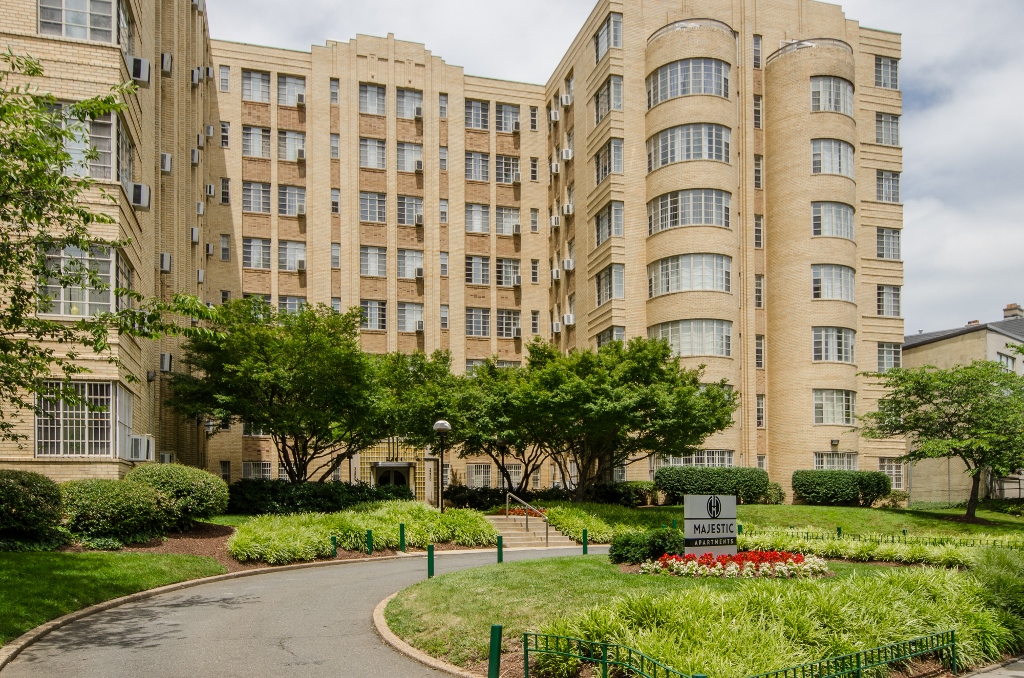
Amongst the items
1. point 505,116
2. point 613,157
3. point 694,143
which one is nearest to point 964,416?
point 694,143

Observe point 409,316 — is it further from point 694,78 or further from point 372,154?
point 694,78

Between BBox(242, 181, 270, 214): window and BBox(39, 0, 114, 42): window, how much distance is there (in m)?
25.8

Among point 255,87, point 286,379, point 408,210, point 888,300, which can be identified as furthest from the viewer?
point 408,210

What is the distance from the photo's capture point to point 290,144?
51.2m

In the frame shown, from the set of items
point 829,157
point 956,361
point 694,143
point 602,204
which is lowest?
point 956,361

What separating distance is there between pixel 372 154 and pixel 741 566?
39886mm

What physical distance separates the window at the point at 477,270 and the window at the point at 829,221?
1796cm

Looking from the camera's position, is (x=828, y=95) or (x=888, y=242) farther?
(x=888, y=242)

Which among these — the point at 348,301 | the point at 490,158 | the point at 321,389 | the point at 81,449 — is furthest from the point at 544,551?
Answer: the point at 490,158

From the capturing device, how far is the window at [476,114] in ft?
178

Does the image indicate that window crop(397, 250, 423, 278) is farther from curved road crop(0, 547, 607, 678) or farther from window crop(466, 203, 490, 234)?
curved road crop(0, 547, 607, 678)

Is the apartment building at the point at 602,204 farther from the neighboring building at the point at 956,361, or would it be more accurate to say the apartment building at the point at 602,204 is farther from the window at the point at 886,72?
the neighboring building at the point at 956,361

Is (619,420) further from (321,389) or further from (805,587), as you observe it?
(805,587)

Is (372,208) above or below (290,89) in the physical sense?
below
